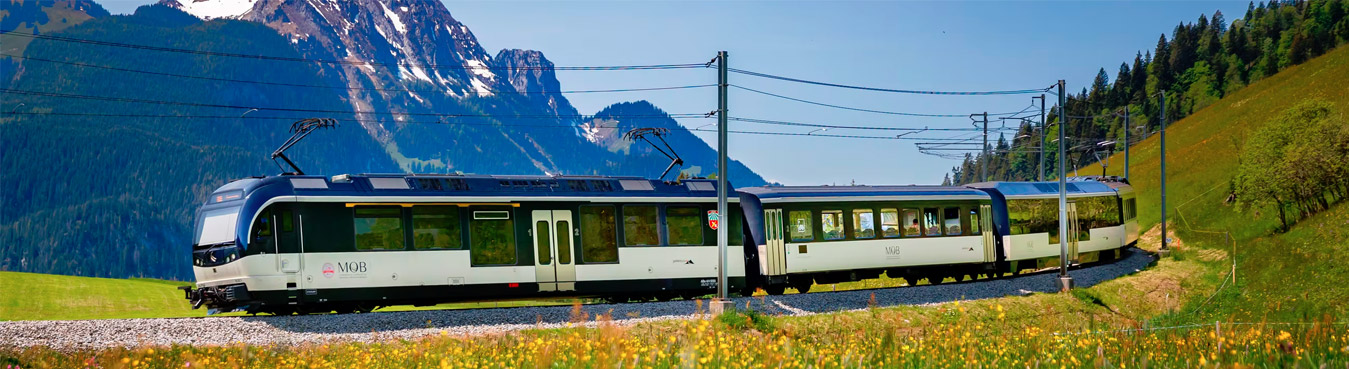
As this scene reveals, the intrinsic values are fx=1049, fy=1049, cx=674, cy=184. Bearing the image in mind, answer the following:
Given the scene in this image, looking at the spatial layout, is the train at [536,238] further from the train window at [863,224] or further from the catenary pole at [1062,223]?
the catenary pole at [1062,223]

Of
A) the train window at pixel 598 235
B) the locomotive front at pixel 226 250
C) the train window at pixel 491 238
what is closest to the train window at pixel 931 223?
the train window at pixel 598 235

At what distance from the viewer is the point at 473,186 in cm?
2098

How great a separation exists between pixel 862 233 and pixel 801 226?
199 centimetres

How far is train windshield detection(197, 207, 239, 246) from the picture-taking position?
18.8 m

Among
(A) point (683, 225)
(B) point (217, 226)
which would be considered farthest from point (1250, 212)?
(B) point (217, 226)

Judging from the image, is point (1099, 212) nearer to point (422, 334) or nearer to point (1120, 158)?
point (422, 334)

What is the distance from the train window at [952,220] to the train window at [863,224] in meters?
2.76

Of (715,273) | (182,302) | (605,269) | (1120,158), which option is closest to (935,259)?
(715,273)

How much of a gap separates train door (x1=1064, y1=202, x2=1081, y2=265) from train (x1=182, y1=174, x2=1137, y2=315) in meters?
6.98

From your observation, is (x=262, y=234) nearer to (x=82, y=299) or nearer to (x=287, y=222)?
(x=287, y=222)

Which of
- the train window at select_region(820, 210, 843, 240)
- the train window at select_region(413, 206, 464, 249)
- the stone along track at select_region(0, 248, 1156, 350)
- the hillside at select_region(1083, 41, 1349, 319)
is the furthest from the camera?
the hillside at select_region(1083, 41, 1349, 319)

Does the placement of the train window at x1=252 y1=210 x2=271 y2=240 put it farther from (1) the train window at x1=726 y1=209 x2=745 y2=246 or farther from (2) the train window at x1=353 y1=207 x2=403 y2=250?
(1) the train window at x1=726 y1=209 x2=745 y2=246

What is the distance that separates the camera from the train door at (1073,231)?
34.5 m

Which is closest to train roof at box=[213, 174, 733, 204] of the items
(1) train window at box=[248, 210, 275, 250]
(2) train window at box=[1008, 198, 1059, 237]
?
(1) train window at box=[248, 210, 275, 250]
